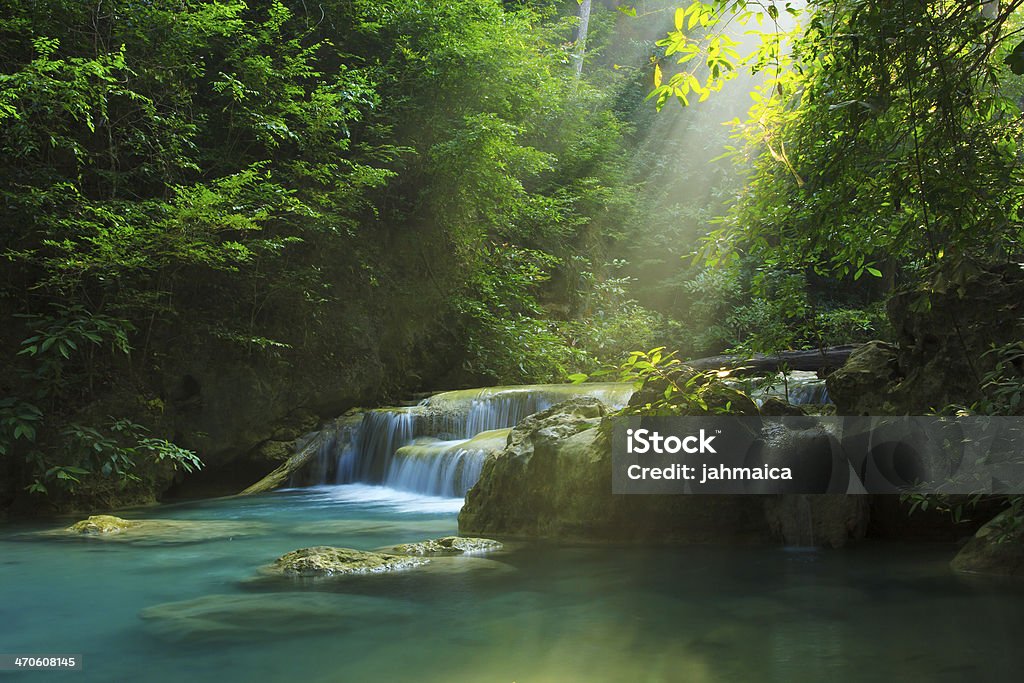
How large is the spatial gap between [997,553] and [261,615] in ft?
12.9

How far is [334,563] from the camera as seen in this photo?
4.90 meters

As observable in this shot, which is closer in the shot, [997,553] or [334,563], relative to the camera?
[997,553]

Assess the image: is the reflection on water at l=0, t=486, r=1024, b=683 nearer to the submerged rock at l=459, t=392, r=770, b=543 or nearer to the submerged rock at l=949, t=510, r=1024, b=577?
the submerged rock at l=949, t=510, r=1024, b=577

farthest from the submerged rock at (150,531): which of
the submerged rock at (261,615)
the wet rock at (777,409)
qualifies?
the wet rock at (777,409)

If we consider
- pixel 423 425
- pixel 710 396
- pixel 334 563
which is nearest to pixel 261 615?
pixel 334 563

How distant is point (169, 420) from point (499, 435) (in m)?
4.22

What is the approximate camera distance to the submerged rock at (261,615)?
11.8ft

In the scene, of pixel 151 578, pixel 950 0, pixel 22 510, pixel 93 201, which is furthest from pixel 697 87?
Result: pixel 22 510

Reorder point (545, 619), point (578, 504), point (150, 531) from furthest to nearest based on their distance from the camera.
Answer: point (150, 531) → point (578, 504) → point (545, 619)

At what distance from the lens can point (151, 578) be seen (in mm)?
4969

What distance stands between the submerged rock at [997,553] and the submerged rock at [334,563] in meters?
3.24

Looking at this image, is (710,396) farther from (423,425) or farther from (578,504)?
(423,425)

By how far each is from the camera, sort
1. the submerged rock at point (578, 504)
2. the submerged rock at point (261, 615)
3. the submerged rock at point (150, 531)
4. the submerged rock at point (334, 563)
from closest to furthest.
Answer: the submerged rock at point (261, 615) → the submerged rock at point (334, 563) → the submerged rock at point (578, 504) → the submerged rock at point (150, 531)

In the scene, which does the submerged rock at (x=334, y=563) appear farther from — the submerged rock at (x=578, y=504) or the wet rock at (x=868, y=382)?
the wet rock at (x=868, y=382)
